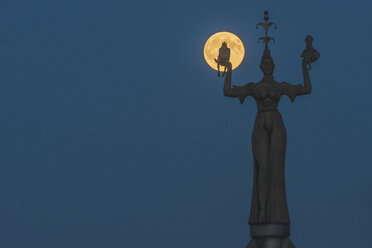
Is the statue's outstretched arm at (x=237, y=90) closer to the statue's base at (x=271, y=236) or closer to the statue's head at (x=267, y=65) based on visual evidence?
the statue's head at (x=267, y=65)

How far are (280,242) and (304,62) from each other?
15.9 feet

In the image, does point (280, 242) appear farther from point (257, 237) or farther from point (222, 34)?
point (222, 34)

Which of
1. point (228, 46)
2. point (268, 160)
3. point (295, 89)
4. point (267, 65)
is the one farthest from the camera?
point (228, 46)

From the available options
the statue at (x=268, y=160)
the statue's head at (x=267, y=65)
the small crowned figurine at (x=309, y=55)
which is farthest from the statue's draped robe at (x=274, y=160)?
the small crowned figurine at (x=309, y=55)

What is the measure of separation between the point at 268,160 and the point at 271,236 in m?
1.97

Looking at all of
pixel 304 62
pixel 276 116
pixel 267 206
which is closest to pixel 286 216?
pixel 267 206

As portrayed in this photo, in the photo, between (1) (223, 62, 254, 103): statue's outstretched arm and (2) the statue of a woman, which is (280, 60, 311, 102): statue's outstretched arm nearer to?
(2) the statue of a woman

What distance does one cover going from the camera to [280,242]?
881 inches

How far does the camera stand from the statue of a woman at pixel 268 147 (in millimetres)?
22516

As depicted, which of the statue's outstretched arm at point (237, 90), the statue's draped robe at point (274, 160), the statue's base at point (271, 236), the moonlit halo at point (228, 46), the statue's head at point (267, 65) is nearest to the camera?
the statue's base at point (271, 236)

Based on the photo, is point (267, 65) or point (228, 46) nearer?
point (267, 65)

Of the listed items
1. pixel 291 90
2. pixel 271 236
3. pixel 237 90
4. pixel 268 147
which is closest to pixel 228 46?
pixel 237 90

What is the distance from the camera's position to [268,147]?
74.5 feet

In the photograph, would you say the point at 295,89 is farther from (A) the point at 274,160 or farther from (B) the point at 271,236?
(B) the point at 271,236
